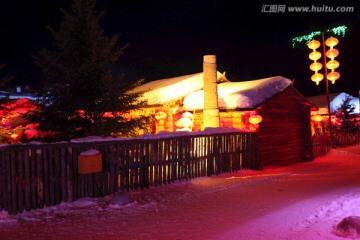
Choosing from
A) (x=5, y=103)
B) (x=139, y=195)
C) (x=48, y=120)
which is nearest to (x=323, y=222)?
(x=139, y=195)

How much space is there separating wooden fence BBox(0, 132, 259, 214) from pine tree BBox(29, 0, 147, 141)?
7.15ft

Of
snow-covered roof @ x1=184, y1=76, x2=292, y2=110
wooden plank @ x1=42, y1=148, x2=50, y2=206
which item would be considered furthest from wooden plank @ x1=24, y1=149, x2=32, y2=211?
snow-covered roof @ x1=184, y1=76, x2=292, y2=110

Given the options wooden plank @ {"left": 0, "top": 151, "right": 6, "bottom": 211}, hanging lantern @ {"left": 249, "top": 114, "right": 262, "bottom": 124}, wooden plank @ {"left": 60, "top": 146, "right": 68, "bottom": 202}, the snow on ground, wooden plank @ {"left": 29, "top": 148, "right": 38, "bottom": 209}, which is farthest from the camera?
hanging lantern @ {"left": 249, "top": 114, "right": 262, "bottom": 124}

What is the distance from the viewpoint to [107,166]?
360 inches

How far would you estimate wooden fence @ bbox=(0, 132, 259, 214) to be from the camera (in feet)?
24.3

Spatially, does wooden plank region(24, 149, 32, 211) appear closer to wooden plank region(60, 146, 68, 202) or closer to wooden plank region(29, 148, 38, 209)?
wooden plank region(29, 148, 38, 209)

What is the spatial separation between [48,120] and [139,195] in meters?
4.36

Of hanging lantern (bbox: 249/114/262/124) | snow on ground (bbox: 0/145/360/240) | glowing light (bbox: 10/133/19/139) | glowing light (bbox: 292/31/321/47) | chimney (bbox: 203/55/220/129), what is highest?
glowing light (bbox: 292/31/321/47)

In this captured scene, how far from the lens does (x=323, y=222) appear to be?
6219mm

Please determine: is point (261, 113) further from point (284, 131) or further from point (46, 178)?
point (46, 178)

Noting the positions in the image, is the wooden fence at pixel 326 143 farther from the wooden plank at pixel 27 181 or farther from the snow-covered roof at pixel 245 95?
the wooden plank at pixel 27 181

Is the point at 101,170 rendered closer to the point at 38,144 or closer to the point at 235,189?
the point at 38,144

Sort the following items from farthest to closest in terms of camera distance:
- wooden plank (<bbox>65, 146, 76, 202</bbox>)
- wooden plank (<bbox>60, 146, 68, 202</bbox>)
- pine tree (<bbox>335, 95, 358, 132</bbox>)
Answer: pine tree (<bbox>335, 95, 358, 132</bbox>) < wooden plank (<bbox>65, 146, 76, 202</bbox>) < wooden plank (<bbox>60, 146, 68, 202</bbox>)

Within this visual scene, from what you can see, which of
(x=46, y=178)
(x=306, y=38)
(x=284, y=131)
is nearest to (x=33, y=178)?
(x=46, y=178)
